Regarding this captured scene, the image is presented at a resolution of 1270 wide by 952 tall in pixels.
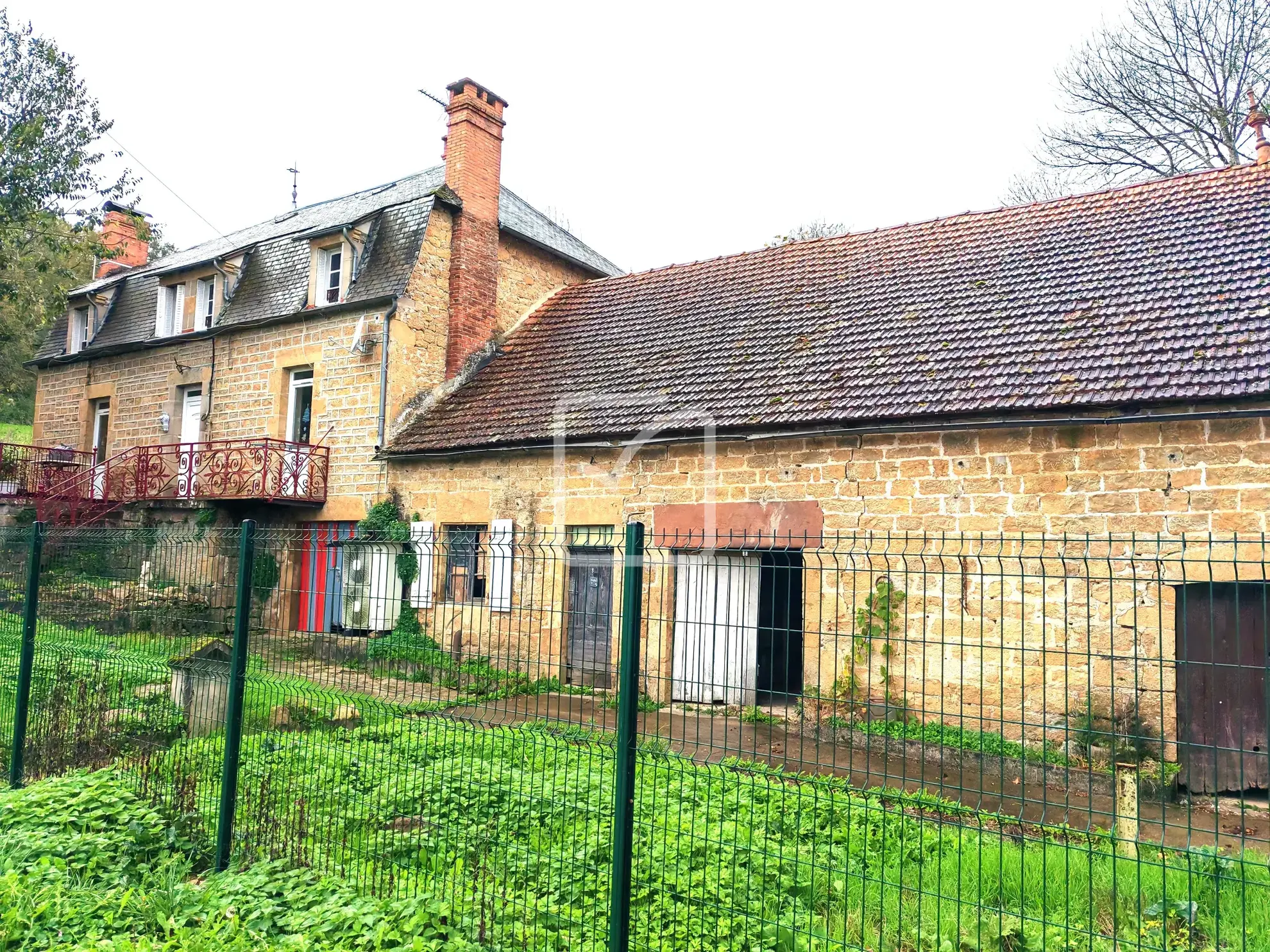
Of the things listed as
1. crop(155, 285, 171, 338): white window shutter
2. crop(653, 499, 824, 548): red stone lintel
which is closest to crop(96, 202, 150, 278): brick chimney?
crop(155, 285, 171, 338): white window shutter

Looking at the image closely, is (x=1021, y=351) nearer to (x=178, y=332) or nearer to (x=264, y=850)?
(x=264, y=850)

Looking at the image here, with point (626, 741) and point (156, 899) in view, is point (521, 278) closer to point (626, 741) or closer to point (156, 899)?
point (156, 899)

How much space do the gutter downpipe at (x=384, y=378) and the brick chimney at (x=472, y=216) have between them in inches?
46.8

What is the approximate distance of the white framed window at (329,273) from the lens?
1574 centimetres

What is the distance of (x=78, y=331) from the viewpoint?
20.8m

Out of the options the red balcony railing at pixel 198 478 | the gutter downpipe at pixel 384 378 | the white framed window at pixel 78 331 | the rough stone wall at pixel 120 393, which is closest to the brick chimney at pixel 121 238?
the white framed window at pixel 78 331

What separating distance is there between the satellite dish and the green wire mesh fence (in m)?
7.36

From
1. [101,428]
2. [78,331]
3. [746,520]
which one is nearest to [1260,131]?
[746,520]

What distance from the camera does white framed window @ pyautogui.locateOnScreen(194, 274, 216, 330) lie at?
59.0ft

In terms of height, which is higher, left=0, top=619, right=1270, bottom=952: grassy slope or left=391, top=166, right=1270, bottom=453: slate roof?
left=391, top=166, right=1270, bottom=453: slate roof

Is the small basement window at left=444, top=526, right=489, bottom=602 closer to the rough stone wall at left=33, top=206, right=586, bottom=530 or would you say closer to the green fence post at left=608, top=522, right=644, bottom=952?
the green fence post at left=608, top=522, right=644, bottom=952

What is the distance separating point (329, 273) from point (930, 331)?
11.1 m

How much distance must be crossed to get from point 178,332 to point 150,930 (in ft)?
54.7

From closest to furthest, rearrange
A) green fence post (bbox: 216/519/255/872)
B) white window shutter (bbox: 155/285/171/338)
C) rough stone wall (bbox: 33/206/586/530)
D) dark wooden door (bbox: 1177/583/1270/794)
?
green fence post (bbox: 216/519/255/872), dark wooden door (bbox: 1177/583/1270/794), rough stone wall (bbox: 33/206/586/530), white window shutter (bbox: 155/285/171/338)
